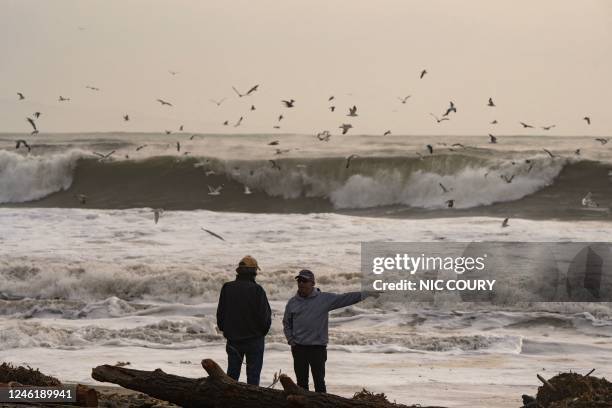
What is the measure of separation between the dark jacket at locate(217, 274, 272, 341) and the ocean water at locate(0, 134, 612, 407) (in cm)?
237

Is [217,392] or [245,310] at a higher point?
[245,310]

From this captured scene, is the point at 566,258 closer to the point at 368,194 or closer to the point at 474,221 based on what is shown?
the point at 474,221

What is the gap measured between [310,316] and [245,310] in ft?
2.56

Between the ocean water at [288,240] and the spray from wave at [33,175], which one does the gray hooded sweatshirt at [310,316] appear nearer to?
the ocean water at [288,240]

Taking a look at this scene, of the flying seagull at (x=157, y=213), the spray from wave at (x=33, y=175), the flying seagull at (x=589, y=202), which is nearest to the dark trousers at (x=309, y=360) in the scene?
the flying seagull at (x=157, y=213)

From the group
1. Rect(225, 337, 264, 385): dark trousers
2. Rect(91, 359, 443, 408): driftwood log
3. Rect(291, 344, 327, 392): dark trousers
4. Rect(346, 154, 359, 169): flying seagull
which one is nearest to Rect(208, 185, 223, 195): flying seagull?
Rect(346, 154, 359, 169): flying seagull

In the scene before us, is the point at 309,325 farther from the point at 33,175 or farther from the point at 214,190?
the point at 33,175

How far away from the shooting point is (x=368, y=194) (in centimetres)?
4231

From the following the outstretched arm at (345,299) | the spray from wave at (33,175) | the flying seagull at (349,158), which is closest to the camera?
the outstretched arm at (345,299)

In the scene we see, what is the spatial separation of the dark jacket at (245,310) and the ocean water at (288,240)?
7.79 feet

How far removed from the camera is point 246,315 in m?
10.5

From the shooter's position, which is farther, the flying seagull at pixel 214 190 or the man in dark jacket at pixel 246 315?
the flying seagull at pixel 214 190

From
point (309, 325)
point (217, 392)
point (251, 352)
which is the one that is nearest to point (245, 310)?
point (251, 352)

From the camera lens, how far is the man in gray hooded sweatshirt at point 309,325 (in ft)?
32.7
